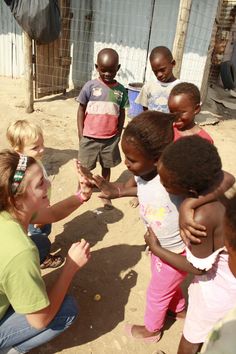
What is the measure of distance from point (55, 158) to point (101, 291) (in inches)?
95.6

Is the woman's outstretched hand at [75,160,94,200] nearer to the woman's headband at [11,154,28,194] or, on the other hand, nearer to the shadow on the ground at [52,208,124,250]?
the woman's headband at [11,154,28,194]

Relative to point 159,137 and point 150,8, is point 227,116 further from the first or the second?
point 159,137

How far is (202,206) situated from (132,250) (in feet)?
5.91

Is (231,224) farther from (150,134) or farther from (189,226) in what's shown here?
(150,134)

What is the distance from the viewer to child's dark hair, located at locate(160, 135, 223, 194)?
153cm

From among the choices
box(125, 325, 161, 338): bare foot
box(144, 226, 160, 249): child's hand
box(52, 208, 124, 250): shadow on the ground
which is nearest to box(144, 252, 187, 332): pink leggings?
box(125, 325, 161, 338): bare foot

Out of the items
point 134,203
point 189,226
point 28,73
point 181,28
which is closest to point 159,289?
point 189,226

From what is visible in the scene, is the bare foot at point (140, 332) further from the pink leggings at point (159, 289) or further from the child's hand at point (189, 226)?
the child's hand at point (189, 226)

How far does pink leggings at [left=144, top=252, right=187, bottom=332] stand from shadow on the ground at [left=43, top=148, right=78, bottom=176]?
253cm

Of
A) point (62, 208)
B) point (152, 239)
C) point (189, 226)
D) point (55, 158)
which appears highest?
point (189, 226)

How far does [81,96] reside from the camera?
3.51m

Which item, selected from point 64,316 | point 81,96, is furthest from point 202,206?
point 81,96

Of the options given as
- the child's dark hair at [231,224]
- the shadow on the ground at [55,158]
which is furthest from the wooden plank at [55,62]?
the child's dark hair at [231,224]

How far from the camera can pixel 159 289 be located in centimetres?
207
